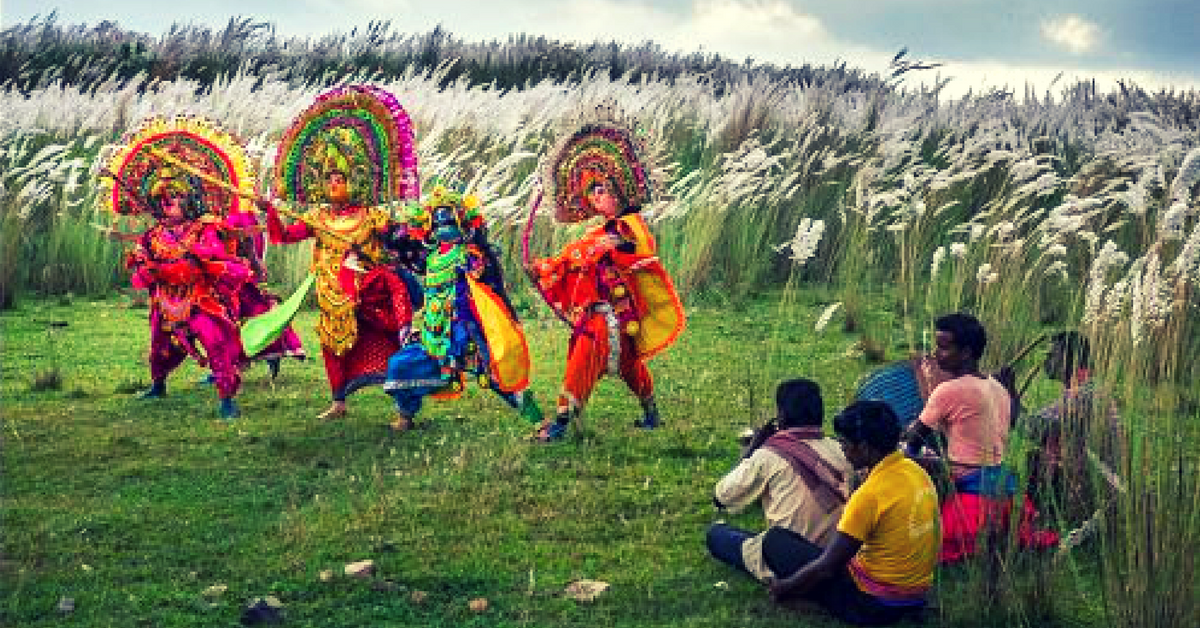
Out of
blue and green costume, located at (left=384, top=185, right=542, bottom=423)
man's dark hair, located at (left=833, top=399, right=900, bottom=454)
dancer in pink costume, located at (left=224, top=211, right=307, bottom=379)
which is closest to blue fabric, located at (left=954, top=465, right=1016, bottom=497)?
man's dark hair, located at (left=833, top=399, right=900, bottom=454)

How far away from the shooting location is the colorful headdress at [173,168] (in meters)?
10.1

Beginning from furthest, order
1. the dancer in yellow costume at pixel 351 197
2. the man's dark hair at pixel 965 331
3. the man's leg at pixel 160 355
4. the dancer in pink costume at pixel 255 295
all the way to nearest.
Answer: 1. the man's leg at pixel 160 355
2. the dancer in pink costume at pixel 255 295
3. the dancer in yellow costume at pixel 351 197
4. the man's dark hair at pixel 965 331

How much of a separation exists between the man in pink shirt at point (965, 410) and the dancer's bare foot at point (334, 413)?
13.7 feet

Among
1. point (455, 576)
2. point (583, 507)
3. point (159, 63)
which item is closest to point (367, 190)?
point (583, 507)

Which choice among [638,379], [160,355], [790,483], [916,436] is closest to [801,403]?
[790,483]

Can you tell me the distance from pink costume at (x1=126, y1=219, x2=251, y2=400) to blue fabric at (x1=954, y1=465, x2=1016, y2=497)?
492cm

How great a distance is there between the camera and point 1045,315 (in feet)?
41.8

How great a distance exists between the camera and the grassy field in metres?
6.66

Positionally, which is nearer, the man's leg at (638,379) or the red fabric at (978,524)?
the red fabric at (978,524)

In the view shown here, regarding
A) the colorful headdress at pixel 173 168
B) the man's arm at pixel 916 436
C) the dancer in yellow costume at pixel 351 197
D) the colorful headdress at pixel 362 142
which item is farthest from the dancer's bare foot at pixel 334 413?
the man's arm at pixel 916 436

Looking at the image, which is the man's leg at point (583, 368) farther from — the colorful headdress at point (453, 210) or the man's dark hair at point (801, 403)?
the man's dark hair at point (801, 403)

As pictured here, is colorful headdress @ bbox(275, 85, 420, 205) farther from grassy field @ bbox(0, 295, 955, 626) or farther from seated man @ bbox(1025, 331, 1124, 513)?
seated man @ bbox(1025, 331, 1124, 513)

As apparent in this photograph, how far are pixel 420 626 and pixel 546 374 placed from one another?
223 inches

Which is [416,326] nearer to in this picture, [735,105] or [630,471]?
[630,471]
